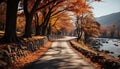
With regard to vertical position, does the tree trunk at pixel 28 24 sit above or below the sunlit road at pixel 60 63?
above

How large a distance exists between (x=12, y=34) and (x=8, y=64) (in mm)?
4938

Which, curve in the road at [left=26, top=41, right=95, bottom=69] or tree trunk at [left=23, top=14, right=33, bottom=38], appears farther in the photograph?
tree trunk at [left=23, top=14, right=33, bottom=38]

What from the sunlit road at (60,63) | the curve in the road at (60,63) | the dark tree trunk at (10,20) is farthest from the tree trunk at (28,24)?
the dark tree trunk at (10,20)

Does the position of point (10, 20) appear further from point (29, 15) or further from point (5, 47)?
point (29, 15)

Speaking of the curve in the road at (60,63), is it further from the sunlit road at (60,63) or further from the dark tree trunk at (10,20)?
the dark tree trunk at (10,20)

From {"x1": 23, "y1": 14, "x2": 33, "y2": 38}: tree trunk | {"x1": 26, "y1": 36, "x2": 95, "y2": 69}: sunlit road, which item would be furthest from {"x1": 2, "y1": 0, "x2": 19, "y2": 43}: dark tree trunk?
{"x1": 23, "y1": 14, "x2": 33, "y2": 38}: tree trunk

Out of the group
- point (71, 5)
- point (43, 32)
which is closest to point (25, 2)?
point (71, 5)

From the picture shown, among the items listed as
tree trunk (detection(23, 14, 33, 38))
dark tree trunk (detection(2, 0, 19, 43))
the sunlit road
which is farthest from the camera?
tree trunk (detection(23, 14, 33, 38))

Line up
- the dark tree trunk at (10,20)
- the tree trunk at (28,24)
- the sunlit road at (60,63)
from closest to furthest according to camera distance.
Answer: the sunlit road at (60,63)
the dark tree trunk at (10,20)
the tree trunk at (28,24)

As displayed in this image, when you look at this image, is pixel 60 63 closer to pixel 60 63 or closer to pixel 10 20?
pixel 60 63

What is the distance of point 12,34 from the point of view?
16.1 meters

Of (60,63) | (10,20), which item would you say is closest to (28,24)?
(10,20)

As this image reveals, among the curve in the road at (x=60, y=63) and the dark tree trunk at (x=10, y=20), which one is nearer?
the curve in the road at (x=60, y=63)

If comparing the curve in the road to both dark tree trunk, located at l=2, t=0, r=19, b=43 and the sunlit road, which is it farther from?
dark tree trunk, located at l=2, t=0, r=19, b=43
